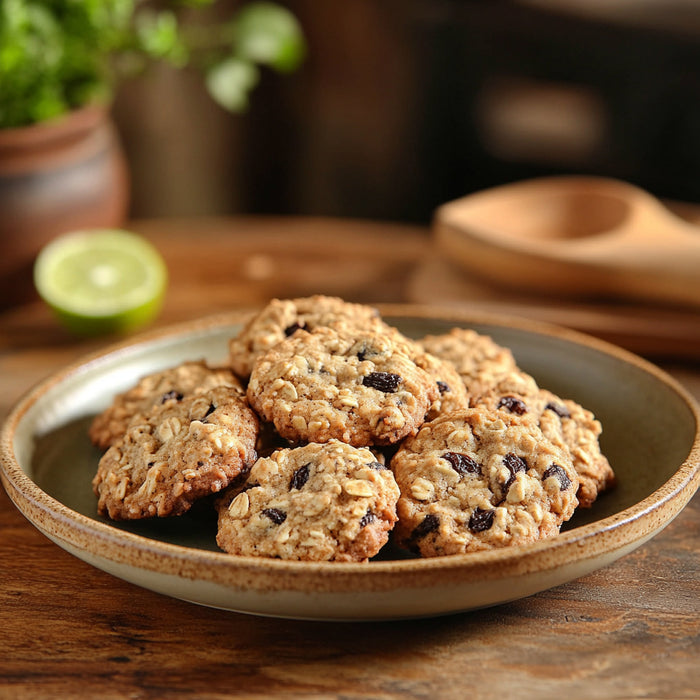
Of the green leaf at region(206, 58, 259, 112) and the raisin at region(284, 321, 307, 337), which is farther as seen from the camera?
the green leaf at region(206, 58, 259, 112)

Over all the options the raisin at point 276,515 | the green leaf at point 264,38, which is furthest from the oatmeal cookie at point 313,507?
the green leaf at point 264,38

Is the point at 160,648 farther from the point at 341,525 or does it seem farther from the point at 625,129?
the point at 625,129

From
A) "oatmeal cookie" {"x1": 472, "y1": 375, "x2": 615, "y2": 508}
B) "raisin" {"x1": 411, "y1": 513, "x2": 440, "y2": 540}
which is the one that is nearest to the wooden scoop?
"oatmeal cookie" {"x1": 472, "y1": 375, "x2": 615, "y2": 508}

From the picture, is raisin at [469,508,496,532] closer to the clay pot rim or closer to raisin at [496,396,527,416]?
raisin at [496,396,527,416]

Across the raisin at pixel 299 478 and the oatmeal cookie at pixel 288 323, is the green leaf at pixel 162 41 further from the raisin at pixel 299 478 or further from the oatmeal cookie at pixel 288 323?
the raisin at pixel 299 478

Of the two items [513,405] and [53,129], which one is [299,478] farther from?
[53,129]

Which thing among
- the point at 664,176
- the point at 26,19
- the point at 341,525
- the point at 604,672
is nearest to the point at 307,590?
the point at 341,525
